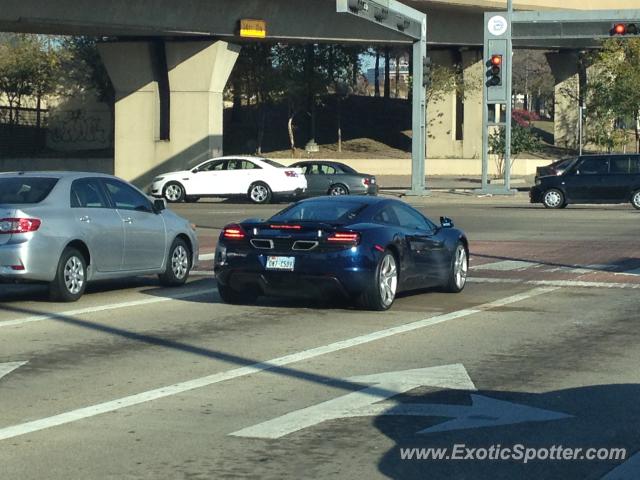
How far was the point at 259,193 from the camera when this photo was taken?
137 ft

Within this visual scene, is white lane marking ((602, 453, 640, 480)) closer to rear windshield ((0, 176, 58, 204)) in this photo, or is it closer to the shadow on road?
the shadow on road

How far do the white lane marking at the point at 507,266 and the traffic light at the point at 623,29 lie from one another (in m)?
22.0

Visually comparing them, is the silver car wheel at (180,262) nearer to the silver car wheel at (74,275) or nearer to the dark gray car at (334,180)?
the silver car wheel at (74,275)

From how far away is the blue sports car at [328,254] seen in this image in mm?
13938

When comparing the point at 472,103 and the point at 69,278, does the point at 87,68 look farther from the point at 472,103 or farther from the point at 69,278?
the point at 69,278

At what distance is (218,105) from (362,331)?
36.3m

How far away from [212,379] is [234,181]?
3214 centimetres

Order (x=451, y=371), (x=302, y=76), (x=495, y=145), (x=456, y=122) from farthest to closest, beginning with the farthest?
(x=456, y=122), (x=302, y=76), (x=495, y=145), (x=451, y=371)

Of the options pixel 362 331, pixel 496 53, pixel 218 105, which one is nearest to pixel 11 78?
pixel 218 105

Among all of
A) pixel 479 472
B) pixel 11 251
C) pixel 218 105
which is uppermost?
pixel 218 105

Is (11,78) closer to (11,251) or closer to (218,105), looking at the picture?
(218,105)

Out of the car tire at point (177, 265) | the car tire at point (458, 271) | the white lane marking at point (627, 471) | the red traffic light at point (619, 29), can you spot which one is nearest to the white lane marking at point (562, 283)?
the car tire at point (458, 271)

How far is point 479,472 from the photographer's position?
712 centimetres

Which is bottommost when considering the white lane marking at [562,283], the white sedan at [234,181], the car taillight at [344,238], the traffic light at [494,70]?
the white lane marking at [562,283]
